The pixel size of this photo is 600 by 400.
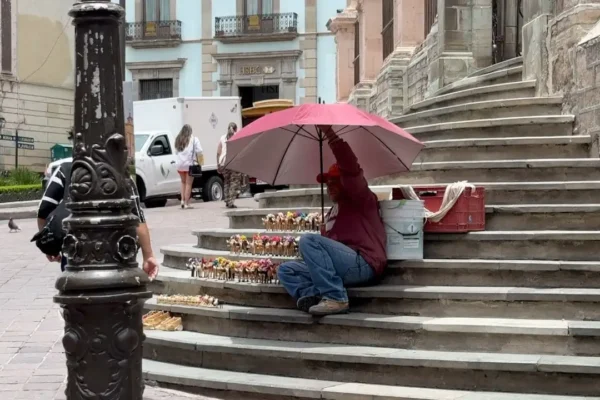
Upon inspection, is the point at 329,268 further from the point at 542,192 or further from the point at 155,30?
the point at 155,30

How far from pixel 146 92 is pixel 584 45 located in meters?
38.4

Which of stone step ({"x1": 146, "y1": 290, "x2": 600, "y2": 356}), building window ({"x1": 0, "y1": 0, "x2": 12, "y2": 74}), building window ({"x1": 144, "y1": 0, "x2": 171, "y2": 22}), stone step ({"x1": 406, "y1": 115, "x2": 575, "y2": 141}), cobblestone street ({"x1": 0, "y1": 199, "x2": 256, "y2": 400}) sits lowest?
cobblestone street ({"x1": 0, "y1": 199, "x2": 256, "y2": 400})

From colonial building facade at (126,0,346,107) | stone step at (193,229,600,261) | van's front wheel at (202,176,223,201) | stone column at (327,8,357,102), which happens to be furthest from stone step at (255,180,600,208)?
colonial building facade at (126,0,346,107)

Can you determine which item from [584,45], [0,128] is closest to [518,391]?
[584,45]

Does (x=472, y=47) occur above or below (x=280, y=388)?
above

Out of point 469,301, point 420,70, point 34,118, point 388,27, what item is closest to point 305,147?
point 469,301

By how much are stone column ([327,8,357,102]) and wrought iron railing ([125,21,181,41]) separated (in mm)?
17825

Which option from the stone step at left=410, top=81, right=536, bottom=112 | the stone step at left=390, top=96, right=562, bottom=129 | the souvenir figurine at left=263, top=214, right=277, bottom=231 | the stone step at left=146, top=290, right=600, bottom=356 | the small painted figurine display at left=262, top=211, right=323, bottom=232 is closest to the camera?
the stone step at left=146, top=290, right=600, bottom=356

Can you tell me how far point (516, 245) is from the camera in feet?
24.3

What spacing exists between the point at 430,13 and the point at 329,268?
1093 centimetres

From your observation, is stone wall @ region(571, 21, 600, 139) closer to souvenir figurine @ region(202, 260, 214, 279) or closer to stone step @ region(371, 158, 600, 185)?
stone step @ region(371, 158, 600, 185)

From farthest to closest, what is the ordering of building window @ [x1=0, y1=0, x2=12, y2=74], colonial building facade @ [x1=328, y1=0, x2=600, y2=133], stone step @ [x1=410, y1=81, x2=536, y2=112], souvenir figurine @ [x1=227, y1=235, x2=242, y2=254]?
building window @ [x1=0, y1=0, x2=12, y2=74] < stone step @ [x1=410, y1=81, x2=536, y2=112] < colonial building facade @ [x1=328, y1=0, x2=600, y2=133] < souvenir figurine @ [x1=227, y1=235, x2=242, y2=254]

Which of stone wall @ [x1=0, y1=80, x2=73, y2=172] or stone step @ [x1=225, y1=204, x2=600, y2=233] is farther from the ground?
stone wall @ [x1=0, y1=80, x2=73, y2=172]

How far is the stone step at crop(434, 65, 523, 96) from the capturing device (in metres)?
11.9
